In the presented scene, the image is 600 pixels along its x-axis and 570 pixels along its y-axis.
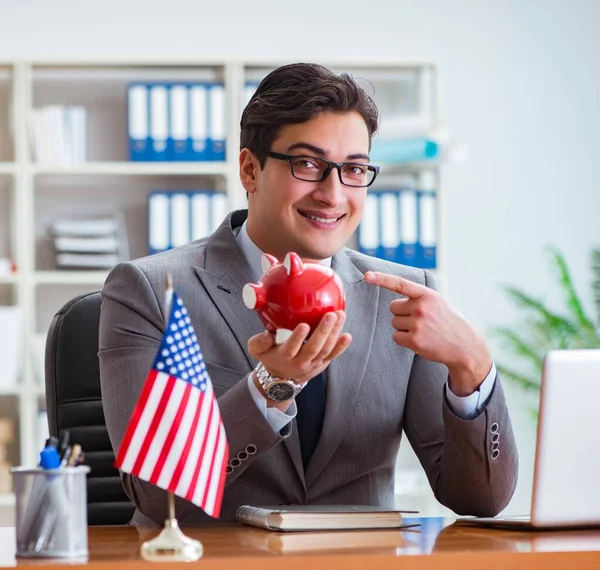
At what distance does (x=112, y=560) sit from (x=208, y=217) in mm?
3026

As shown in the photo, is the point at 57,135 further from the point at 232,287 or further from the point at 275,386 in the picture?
the point at 275,386

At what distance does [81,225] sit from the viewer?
4.12m

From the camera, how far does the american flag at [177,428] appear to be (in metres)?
1.20

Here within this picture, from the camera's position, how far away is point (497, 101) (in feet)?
15.6

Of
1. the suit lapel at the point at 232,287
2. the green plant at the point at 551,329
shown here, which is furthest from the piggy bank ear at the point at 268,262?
the green plant at the point at 551,329

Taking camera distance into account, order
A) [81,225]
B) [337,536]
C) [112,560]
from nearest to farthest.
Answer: [112,560]
[337,536]
[81,225]

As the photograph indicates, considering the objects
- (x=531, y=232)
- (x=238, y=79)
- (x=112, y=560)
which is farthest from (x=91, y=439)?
(x=531, y=232)

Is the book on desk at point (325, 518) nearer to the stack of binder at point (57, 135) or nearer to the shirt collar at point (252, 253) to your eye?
the shirt collar at point (252, 253)

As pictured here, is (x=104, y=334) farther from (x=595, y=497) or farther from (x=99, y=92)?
(x=99, y=92)

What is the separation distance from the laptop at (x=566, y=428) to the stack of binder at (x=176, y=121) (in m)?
2.88

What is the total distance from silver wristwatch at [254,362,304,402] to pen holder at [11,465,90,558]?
38 cm

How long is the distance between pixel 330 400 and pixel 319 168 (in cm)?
41

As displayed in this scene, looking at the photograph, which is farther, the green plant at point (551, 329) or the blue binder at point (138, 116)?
the green plant at point (551, 329)

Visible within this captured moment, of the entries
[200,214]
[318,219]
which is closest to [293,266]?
[318,219]
